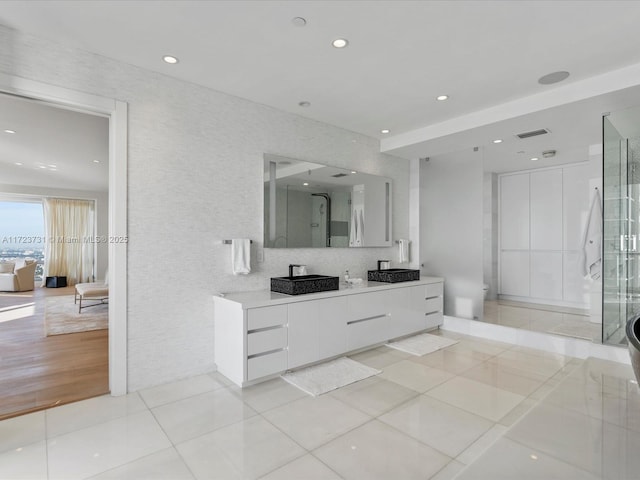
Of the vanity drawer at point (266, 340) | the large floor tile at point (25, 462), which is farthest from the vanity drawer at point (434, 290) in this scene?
the large floor tile at point (25, 462)

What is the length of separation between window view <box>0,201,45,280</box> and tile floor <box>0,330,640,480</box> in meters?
1.20

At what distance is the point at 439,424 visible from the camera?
7.39 feet

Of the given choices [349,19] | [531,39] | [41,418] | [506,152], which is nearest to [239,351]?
[41,418]

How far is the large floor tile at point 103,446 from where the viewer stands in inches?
72.4

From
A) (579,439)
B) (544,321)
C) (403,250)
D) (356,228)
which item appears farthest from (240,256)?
(544,321)

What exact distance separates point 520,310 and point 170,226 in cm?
509

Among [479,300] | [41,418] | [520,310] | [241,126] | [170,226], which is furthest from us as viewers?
[520,310]

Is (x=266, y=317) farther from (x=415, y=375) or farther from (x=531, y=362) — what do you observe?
(x=531, y=362)

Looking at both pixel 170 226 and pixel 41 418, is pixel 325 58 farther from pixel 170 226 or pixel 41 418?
pixel 41 418

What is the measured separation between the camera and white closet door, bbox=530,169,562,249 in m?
5.77

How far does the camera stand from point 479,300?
4.62m

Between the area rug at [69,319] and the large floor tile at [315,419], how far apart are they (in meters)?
3.18

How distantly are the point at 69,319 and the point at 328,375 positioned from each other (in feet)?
13.3

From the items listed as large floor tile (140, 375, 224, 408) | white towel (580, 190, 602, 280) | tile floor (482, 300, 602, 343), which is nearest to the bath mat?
tile floor (482, 300, 602, 343)
